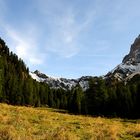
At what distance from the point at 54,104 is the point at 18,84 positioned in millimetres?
34633

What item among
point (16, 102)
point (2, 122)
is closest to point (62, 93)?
point (16, 102)

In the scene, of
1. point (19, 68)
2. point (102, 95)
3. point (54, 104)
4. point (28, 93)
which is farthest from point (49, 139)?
point (19, 68)

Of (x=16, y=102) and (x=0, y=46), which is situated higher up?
(x=0, y=46)

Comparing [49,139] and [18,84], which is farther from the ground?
[18,84]

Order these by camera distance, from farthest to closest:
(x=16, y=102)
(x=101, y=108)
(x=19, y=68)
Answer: (x=19, y=68)
(x=16, y=102)
(x=101, y=108)

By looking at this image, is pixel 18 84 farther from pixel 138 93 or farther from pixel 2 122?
pixel 2 122

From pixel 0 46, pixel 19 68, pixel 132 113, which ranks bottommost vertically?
pixel 132 113

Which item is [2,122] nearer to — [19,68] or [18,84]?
[18,84]

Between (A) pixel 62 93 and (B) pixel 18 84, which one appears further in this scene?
(A) pixel 62 93

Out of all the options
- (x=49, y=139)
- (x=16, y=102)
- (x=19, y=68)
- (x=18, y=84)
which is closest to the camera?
(x=49, y=139)

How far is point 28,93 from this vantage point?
126125mm

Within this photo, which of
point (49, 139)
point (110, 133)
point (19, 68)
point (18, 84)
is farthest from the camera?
point (19, 68)

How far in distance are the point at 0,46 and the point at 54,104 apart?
46333mm

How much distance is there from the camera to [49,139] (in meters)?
15.1
